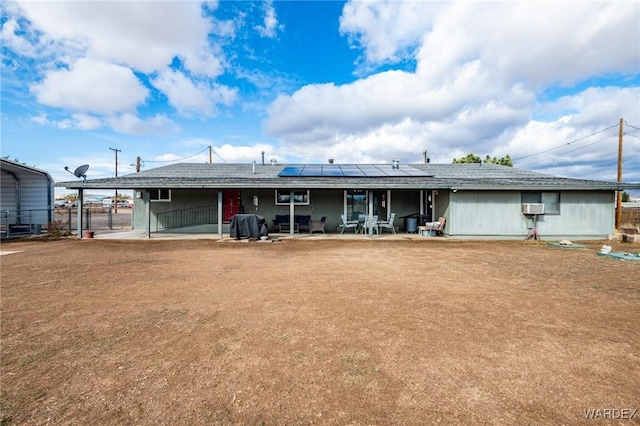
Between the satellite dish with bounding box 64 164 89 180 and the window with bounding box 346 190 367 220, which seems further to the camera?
the window with bounding box 346 190 367 220

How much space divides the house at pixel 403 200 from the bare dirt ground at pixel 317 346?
5809mm

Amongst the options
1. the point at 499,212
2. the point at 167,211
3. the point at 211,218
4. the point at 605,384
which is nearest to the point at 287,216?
the point at 211,218

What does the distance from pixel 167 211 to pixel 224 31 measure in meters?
8.88

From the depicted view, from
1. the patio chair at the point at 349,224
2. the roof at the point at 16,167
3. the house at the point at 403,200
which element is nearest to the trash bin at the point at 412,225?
the house at the point at 403,200

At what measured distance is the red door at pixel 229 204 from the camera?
15.4 meters

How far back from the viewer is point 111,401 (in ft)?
7.61

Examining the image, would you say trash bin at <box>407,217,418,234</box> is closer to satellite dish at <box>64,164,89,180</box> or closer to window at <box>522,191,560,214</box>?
window at <box>522,191,560,214</box>

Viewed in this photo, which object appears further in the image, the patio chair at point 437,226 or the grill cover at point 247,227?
the patio chair at point 437,226

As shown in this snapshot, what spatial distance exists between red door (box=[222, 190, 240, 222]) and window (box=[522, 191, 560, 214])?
13122 millimetres

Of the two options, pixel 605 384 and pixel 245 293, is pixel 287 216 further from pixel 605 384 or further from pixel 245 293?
pixel 605 384

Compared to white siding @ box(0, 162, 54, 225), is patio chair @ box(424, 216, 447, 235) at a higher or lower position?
lower

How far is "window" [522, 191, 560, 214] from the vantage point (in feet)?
40.2

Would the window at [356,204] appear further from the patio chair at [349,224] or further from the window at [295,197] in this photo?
the window at [295,197]

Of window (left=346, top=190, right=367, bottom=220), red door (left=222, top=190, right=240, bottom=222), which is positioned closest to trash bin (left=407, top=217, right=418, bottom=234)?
window (left=346, top=190, right=367, bottom=220)
